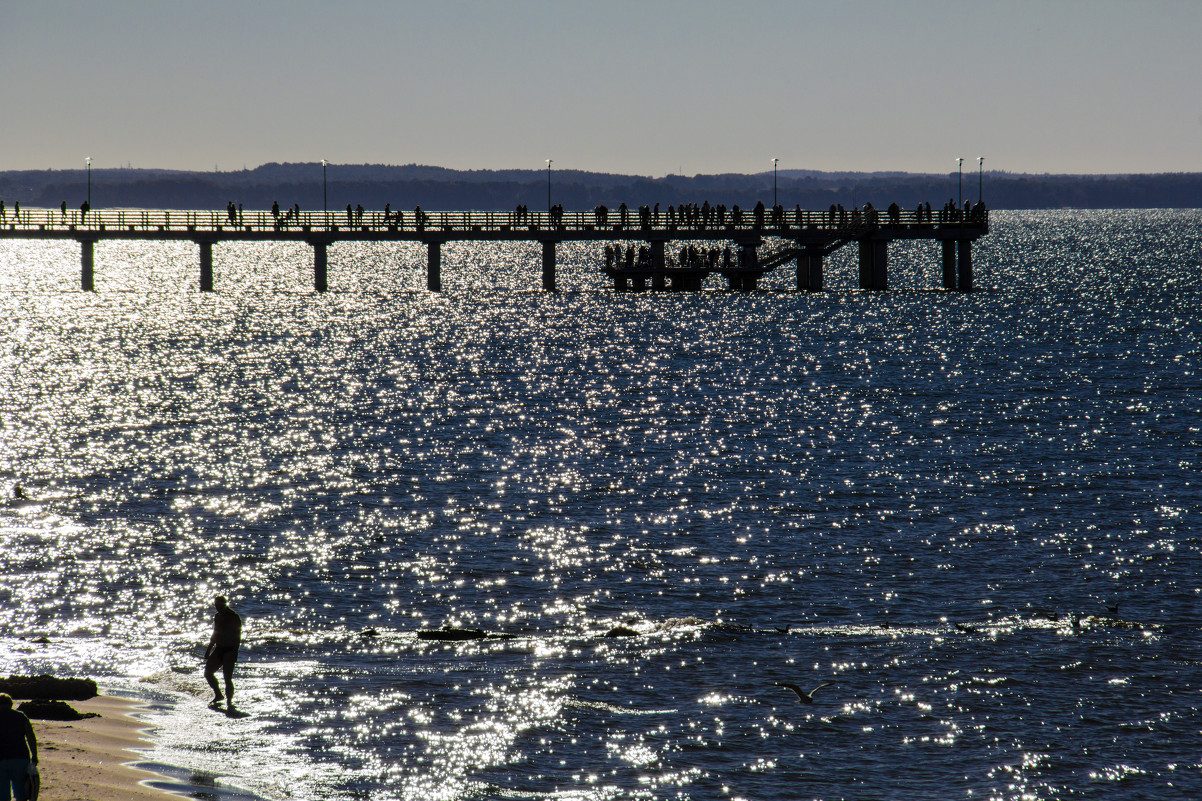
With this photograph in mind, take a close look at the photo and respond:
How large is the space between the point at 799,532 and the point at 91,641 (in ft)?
61.0

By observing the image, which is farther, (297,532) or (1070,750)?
(297,532)

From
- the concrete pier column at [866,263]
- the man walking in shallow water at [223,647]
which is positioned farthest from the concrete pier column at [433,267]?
the man walking in shallow water at [223,647]

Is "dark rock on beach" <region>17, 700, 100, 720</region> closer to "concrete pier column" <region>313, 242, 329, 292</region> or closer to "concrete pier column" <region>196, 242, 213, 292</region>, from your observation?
"concrete pier column" <region>313, 242, 329, 292</region>

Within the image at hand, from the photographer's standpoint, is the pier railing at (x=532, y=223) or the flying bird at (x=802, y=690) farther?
the pier railing at (x=532, y=223)

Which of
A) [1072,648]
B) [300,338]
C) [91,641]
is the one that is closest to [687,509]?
[1072,648]

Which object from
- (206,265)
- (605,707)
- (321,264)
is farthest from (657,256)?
(605,707)

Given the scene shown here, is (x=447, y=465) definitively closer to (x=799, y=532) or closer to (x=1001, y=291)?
(x=799, y=532)

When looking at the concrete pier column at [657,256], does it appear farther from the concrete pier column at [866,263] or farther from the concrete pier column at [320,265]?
the concrete pier column at [320,265]

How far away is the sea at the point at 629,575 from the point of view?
20828mm

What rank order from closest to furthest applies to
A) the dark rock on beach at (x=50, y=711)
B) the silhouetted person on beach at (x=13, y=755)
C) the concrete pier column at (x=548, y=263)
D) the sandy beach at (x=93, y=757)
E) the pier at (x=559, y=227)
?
1. the silhouetted person on beach at (x=13, y=755)
2. the sandy beach at (x=93, y=757)
3. the dark rock on beach at (x=50, y=711)
4. the pier at (x=559, y=227)
5. the concrete pier column at (x=548, y=263)

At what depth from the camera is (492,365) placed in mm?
81188

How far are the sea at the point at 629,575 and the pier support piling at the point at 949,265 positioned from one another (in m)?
41.3

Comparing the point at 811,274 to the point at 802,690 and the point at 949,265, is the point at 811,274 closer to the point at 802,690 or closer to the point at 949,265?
the point at 949,265

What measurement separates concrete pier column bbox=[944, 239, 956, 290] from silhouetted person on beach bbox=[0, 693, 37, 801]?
354 feet
